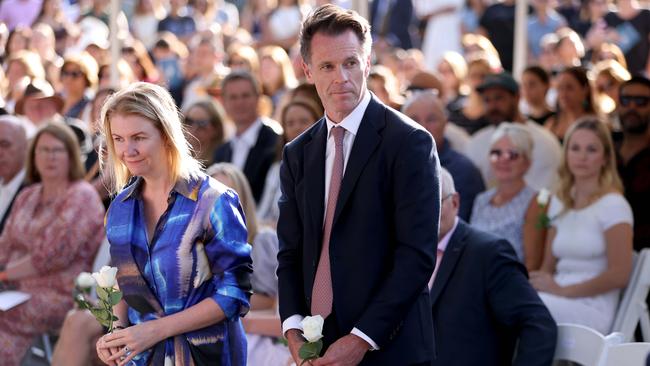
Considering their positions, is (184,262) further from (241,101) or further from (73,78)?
(73,78)

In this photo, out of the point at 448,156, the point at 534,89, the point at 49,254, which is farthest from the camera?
the point at 534,89

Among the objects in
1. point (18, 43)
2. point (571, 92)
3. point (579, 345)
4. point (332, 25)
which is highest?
point (332, 25)

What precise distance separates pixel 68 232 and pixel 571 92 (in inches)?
145

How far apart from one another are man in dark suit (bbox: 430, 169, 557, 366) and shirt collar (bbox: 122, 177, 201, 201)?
4.63 ft

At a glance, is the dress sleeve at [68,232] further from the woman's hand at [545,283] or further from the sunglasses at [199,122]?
the woman's hand at [545,283]

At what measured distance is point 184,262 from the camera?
388 centimetres

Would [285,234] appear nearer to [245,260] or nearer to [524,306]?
[245,260]

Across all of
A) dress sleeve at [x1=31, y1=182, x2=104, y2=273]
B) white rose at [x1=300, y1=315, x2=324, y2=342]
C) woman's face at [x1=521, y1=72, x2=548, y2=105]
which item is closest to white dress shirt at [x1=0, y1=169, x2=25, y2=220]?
dress sleeve at [x1=31, y1=182, x2=104, y2=273]

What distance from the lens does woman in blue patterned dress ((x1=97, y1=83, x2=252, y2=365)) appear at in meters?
3.88

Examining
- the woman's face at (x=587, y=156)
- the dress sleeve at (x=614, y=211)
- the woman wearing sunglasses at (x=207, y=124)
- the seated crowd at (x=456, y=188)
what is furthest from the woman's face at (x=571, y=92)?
the woman wearing sunglasses at (x=207, y=124)

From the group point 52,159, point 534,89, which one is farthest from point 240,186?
point 534,89

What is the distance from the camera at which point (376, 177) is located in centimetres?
363

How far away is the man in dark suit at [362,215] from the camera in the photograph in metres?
3.60

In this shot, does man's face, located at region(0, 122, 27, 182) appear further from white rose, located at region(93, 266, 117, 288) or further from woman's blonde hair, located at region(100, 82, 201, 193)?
white rose, located at region(93, 266, 117, 288)
